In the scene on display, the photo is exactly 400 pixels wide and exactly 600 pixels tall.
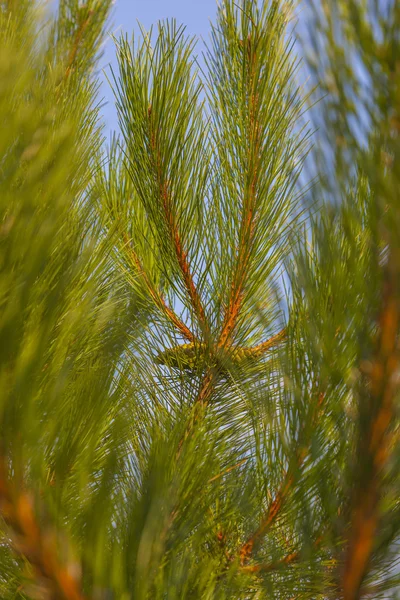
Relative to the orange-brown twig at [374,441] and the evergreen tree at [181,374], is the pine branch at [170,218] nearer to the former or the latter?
the evergreen tree at [181,374]

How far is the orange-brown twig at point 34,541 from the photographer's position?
1.80 feet

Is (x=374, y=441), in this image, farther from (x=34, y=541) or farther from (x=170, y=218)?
(x=170, y=218)

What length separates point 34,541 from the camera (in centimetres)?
55

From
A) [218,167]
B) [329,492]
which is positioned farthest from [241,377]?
[329,492]

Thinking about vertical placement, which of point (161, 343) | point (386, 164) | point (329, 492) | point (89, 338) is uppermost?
point (161, 343)

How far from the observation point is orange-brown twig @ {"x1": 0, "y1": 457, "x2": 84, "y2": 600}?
1.80ft

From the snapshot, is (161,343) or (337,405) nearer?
(337,405)

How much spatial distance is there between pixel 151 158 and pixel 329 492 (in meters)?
0.79

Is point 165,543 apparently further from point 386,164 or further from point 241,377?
point 241,377

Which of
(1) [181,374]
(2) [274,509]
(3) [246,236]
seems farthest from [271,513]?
(3) [246,236]

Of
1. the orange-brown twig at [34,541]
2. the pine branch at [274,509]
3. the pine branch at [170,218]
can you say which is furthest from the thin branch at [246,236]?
the orange-brown twig at [34,541]

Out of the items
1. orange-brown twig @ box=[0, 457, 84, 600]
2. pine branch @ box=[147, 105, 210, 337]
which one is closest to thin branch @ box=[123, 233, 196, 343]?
pine branch @ box=[147, 105, 210, 337]

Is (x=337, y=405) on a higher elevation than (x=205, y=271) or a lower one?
Result: lower

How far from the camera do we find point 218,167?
1.23 m
